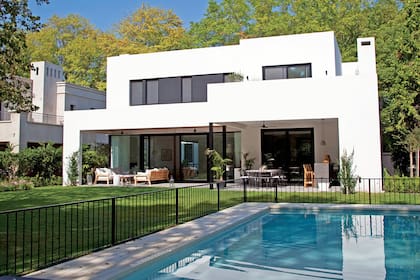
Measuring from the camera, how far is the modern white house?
16.0 meters

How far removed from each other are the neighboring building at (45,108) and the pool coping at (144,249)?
18138 millimetres

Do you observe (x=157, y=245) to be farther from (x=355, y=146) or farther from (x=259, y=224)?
(x=355, y=146)

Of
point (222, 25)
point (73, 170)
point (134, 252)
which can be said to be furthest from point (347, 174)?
point (222, 25)

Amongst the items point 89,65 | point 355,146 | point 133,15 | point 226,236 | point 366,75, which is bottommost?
point 226,236

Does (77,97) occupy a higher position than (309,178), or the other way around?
(77,97)

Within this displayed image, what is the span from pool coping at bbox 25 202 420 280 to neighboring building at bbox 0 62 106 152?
59.5 feet

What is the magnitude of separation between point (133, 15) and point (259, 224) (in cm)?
3540

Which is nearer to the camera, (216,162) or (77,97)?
(216,162)

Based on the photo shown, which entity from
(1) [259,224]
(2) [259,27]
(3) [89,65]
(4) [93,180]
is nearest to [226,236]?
(1) [259,224]

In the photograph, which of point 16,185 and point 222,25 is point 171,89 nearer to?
point 16,185

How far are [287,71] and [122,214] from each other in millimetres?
12041

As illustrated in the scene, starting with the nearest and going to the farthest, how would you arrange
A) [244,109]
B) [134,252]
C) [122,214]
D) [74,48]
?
[134,252] → [122,214] → [244,109] → [74,48]

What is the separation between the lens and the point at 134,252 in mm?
6617

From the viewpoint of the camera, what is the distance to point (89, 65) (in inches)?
1642
